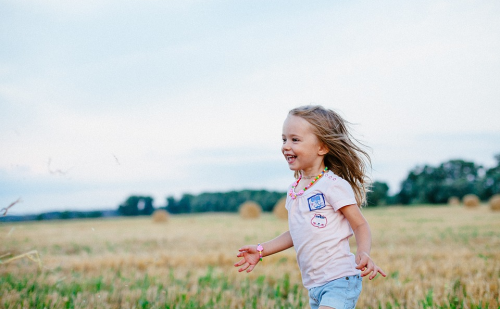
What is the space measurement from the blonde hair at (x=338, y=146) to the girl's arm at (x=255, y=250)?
0.57 m

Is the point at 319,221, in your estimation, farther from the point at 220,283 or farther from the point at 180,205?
the point at 180,205

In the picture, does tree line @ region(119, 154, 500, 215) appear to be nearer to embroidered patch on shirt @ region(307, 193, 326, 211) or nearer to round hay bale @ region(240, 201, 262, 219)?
round hay bale @ region(240, 201, 262, 219)

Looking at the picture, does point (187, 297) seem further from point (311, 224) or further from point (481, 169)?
point (481, 169)

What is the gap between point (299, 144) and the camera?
2.77 m

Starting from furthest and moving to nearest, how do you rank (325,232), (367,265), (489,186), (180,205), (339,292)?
(489,186) → (180,205) → (325,232) → (339,292) → (367,265)

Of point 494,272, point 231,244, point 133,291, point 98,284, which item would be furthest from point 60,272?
point 494,272

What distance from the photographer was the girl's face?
9.09ft

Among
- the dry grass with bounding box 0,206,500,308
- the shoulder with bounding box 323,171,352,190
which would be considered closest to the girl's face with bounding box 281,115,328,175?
the shoulder with bounding box 323,171,352,190

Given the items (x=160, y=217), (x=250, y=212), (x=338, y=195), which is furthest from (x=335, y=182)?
(x=160, y=217)

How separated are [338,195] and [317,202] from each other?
0.44ft

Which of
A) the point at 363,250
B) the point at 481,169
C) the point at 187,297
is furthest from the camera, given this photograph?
the point at 481,169

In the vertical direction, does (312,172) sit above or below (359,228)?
above

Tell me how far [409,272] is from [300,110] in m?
3.37

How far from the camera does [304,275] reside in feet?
9.20
